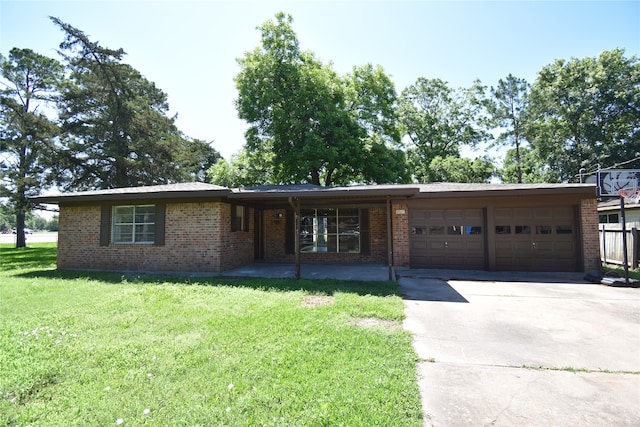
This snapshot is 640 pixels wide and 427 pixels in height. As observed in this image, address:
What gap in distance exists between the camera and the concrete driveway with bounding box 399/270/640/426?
102 inches

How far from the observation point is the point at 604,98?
20.4m

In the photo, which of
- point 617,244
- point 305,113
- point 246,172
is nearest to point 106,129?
point 246,172

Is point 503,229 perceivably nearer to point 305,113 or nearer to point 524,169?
point 305,113

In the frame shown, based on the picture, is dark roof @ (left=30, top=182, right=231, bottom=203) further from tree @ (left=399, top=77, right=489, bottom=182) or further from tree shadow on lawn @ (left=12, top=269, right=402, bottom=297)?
tree @ (left=399, top=77, right=489, bottom=182)

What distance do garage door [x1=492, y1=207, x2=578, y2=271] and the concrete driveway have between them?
2.62 m

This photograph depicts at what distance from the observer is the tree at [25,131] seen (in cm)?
1892

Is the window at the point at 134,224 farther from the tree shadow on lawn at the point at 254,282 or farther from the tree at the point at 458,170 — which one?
the tree at the point at 458,170

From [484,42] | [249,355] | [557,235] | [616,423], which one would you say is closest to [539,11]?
[484,42]

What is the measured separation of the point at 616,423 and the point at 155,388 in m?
3.89

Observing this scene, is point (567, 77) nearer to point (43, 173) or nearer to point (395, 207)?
point (395, 207)

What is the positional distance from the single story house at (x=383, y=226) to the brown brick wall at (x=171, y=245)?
1.2 inches

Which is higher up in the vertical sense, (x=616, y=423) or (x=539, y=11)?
(x=539, y=11)

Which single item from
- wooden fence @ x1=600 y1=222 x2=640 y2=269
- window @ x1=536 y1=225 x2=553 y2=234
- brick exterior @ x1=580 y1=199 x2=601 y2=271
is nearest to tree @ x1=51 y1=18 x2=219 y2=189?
window @ x1=536 y1=225 x2=553 y2=234

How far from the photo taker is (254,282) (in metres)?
7.86
